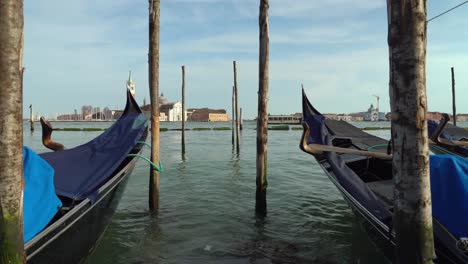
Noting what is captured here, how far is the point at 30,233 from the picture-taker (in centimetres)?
248

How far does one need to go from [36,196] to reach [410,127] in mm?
2601

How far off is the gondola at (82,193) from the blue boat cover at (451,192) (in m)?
2.76

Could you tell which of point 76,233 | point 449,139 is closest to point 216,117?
point 449,139

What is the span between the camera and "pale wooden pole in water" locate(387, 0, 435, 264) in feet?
6.47

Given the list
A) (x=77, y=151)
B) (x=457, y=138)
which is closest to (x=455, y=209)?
(x=77, y=151)

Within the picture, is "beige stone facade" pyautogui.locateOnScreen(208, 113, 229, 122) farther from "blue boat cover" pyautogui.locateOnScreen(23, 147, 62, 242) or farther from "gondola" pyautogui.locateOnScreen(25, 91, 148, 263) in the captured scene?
"blue boat cover" pyautogui.locateOnScreen(23, 147, 62, 242)

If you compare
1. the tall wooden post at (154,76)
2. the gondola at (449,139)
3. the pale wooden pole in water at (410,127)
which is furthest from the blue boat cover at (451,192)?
the tall wooden post at (154,76)

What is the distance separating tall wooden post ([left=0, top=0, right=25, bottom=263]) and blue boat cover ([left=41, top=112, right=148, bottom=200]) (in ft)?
4.27

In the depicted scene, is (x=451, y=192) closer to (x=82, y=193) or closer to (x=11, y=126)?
(x=11, y=126)

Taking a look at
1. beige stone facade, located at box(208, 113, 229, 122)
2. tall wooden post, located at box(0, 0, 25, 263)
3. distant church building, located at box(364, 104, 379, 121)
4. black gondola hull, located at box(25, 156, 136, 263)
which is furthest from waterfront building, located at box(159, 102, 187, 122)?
tall wooden post, located at box(0, 0, 25, 263)

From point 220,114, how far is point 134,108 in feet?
381

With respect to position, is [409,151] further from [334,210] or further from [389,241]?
[334,210]

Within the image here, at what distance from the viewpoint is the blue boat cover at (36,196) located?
255 centimetres

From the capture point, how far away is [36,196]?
106 inches
